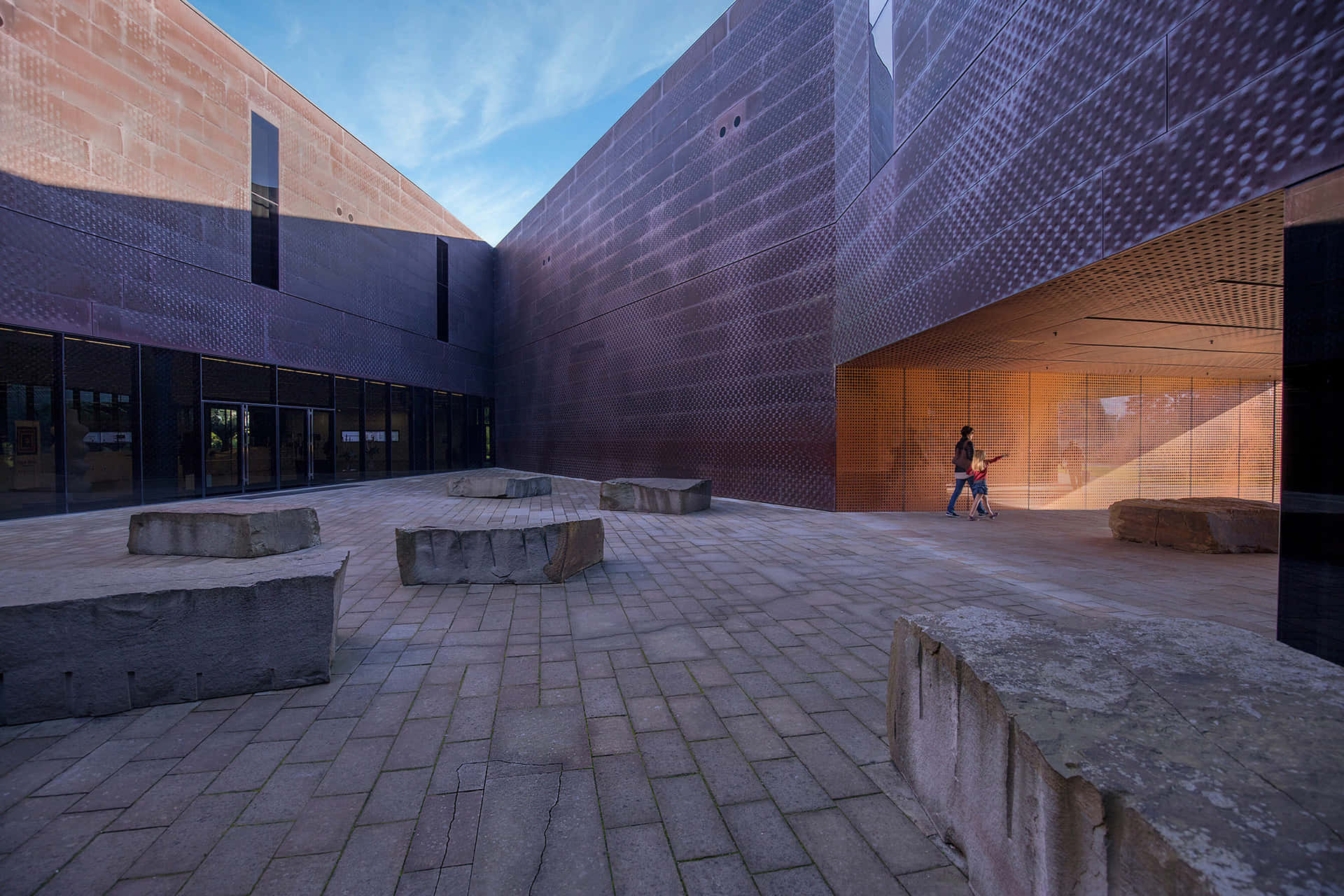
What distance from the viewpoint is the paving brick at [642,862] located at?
1.76 meters

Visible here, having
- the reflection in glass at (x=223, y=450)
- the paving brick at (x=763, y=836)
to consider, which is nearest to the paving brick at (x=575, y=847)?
the paving brick at (x=763, y=836)

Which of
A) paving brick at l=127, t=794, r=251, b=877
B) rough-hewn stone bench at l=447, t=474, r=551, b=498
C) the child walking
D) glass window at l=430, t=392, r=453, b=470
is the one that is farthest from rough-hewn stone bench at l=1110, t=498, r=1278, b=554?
glass window at l=430, t=392, r=453, b=470

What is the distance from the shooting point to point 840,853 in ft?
6.28

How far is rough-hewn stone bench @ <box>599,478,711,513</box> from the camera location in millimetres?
10203

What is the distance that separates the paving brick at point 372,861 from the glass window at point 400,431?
58.5ft

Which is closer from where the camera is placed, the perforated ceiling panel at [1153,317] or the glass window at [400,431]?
the perforated ceiling panel at [1153,317]

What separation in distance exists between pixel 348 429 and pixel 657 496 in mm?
11045

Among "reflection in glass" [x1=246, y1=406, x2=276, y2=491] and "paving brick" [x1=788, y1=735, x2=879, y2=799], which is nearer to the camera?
"paving brick" [x1=788, y1=735, x2=879, y2=799]

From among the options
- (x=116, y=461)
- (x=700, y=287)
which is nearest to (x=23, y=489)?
(x=116, y=461)

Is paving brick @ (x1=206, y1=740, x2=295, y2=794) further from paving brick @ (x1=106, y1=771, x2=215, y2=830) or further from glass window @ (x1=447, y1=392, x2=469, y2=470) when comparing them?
glass window @ (x1=447, y1=392, x2=469, y2=470)

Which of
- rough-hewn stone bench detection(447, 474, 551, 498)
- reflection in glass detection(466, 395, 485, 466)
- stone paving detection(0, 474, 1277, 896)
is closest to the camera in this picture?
stone paving detection(0, 474, 1277, 896)

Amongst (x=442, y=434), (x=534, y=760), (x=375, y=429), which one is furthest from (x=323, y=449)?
(x=534, y=760)

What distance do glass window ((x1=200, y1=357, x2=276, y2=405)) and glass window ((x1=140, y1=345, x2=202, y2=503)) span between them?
0.77ft

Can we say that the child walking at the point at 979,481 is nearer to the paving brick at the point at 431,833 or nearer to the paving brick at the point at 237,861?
the paving brick at the point at 431,833
